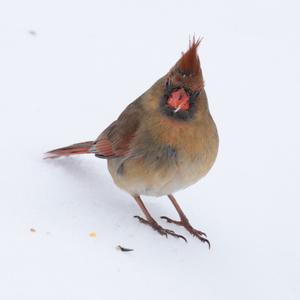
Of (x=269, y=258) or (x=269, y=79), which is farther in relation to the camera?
(x=269, y=79)

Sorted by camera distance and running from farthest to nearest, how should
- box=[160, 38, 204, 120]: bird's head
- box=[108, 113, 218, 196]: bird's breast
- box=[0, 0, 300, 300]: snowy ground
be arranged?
box=[108, 113, 218, 196]: bird's breast, box=[160, 38, 204, 120]: bird's head, box=[0, 0, 300, 300]: snowy ground

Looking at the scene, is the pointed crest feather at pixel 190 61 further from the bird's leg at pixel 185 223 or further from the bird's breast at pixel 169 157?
the bird's leg at pixel 185 223

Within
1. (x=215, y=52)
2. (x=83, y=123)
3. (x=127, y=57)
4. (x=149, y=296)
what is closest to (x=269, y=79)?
(x=215, y=52)

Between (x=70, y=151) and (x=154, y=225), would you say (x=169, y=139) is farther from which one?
(x=70, y=151)

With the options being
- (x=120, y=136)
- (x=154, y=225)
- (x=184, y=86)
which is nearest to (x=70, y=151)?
(x=120, y=136)

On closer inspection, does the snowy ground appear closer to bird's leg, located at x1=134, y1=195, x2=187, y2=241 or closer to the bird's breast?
bird's leg, located at x1=134, y1=195, x2=187, y2=241

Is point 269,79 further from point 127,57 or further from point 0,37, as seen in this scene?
point 0,37

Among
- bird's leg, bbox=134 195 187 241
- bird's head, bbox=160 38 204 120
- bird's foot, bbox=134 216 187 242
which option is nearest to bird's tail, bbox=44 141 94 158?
bird's leg, bbox=134 195 187 241

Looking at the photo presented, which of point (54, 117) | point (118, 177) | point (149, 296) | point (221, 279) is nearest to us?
point (149, 296)
